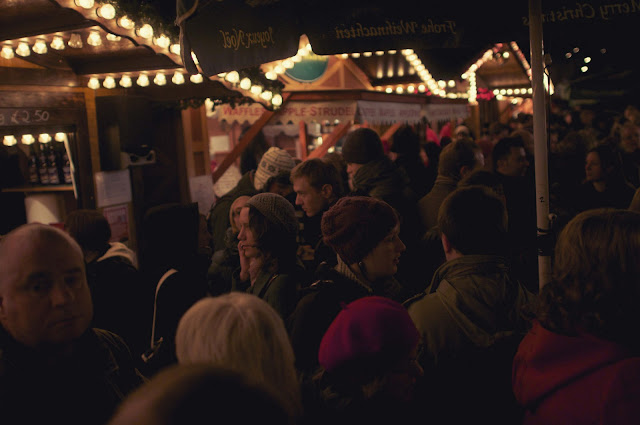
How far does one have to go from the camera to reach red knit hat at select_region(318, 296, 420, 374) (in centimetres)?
197

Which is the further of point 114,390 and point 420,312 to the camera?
point 420,312

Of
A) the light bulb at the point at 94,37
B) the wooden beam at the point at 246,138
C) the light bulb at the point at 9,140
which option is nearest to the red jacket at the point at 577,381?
the light bulb at the point at 94,37

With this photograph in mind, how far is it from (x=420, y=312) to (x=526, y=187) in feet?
9.41

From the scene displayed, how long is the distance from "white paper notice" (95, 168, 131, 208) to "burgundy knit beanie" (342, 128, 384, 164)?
3426mm

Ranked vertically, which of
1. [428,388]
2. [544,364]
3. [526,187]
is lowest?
[428,388]

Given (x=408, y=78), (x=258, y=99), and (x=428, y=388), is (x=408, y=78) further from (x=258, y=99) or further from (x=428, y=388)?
(x=428, y=388)

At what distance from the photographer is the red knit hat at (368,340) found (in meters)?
1.97

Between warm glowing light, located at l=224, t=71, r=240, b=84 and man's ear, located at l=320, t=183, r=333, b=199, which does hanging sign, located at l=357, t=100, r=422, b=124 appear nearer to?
warm glowing light, located at l=224, t=71, r=240, b=84

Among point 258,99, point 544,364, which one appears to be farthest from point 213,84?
point 544,364

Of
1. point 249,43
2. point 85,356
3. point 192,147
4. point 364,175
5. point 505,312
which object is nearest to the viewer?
point 85,356

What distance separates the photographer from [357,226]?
9.53ft

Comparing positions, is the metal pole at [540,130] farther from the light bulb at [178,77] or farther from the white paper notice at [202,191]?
the white paper notice at [202,191]

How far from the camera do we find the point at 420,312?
266cm

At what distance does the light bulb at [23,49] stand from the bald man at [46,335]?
4.19 metres
